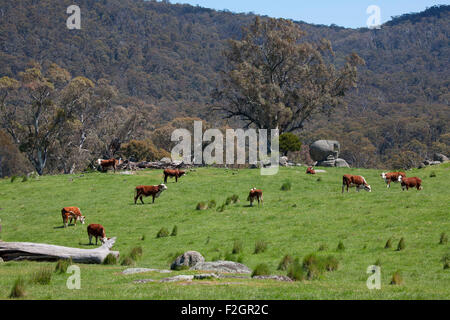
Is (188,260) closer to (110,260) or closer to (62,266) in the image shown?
Answer: (110,260)

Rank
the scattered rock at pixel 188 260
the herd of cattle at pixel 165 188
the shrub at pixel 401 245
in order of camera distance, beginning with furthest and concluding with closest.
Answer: the herd of cattle at pixel 165 188 < the shrub at pixel 401 245 < the scattered rock at pixel 188 260

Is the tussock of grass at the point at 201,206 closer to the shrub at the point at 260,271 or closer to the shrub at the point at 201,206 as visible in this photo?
the shrub at the point at 201,206

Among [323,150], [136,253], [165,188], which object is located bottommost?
[136,253]

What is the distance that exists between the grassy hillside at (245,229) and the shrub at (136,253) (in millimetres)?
298

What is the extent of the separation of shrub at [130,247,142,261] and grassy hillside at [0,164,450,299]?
30 centimetres

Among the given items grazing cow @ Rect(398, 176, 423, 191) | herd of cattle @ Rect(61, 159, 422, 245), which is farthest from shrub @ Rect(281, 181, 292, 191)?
grazing cow @ Rect(398, 176, 423, 191)

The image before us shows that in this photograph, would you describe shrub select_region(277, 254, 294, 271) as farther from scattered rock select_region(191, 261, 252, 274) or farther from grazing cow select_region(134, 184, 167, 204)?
grazing cow select_region(134, 184, 167, 204)

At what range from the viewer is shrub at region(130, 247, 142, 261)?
2011cm

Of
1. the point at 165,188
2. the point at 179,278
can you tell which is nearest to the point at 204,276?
the point at 179,278

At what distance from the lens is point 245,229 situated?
24.6 meters

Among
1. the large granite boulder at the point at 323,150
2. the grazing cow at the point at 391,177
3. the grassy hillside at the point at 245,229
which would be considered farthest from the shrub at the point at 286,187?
the large granite boulder at the point at 323,150

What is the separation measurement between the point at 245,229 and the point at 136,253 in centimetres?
597

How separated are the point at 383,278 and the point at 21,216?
907 inches

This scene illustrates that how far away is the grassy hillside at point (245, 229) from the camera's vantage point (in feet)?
40.7
